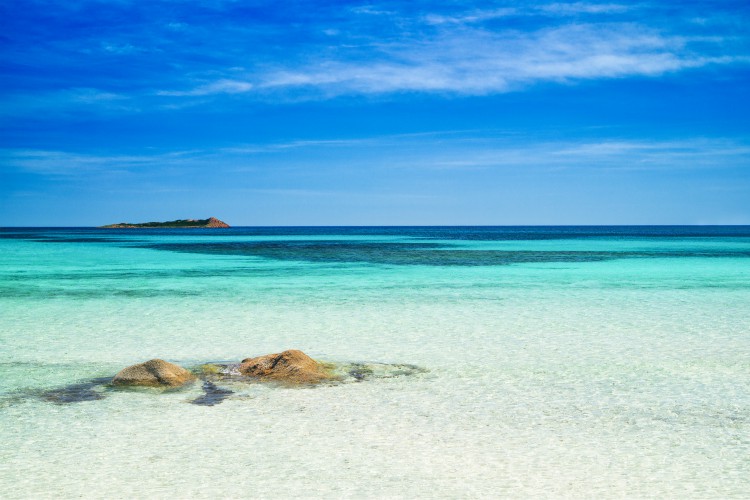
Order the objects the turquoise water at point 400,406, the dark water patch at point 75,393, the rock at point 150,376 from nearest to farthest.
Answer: the turquoise water at point 400,406
the dark water patch at point 75,393
the rock at point 150,376

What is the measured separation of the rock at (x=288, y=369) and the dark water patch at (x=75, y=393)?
1672 mm

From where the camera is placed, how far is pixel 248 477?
4.94m

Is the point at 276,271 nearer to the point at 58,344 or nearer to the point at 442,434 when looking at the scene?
the point at 58,344

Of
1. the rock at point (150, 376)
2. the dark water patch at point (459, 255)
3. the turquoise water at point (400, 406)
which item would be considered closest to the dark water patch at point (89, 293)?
the turquoise water at point (400, 406)

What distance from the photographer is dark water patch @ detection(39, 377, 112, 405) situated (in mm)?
7050

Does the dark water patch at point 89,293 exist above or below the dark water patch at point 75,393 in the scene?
above

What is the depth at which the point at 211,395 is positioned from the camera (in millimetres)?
7211

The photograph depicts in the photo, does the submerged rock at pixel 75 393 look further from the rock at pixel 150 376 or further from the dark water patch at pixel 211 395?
the dark water patch at pixel 211 395

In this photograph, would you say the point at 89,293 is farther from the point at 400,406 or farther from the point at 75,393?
the point at 400,406

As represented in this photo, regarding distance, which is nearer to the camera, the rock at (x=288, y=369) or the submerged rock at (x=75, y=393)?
the submerged rock at (x=75, y=393)

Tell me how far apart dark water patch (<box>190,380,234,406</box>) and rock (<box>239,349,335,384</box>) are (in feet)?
1.92

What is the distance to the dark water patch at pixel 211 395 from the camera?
693 centimetres

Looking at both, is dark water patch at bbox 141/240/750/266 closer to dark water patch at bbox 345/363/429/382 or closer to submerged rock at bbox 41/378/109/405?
dark water patch at bbox 345/363/429/382

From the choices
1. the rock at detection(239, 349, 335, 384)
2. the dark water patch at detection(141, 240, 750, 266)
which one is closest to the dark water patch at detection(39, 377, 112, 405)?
the rock at detection(239, 349, 335, 384)
